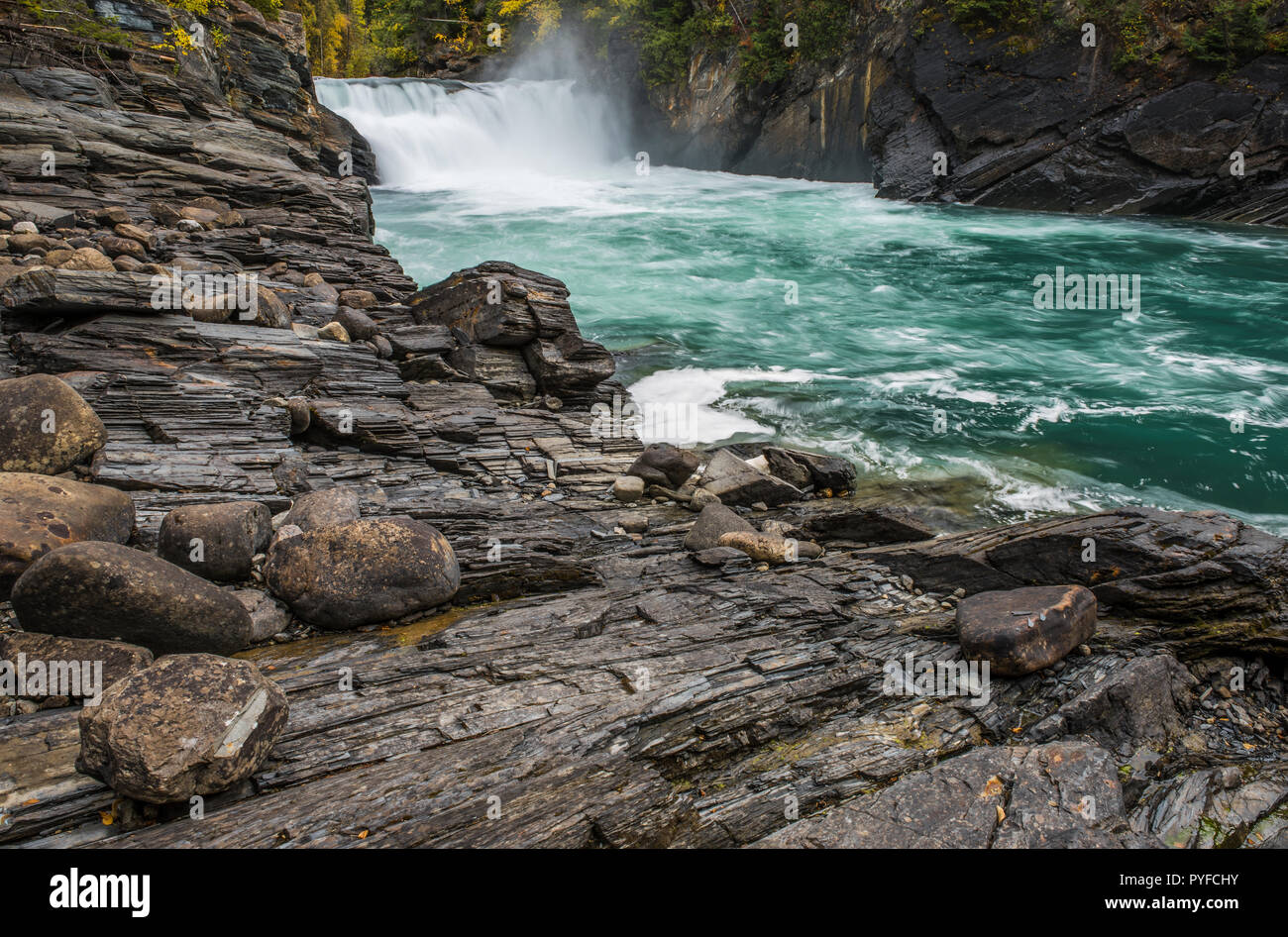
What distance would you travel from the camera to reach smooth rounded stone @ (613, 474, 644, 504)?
823 cm

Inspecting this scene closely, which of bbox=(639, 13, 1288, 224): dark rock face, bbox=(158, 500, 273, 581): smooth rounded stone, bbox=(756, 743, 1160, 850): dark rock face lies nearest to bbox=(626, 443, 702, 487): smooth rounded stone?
bbox=(158, 500, 273, 581): smooth rounded stone

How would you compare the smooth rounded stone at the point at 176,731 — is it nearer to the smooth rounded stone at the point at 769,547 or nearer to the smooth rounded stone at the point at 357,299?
the smooth rounded stone at the point at 769,547

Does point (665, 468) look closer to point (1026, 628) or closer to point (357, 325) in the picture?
point (1026, 628)

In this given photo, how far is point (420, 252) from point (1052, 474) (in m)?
17.1

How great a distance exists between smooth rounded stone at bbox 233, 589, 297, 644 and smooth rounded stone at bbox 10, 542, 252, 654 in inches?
15.7

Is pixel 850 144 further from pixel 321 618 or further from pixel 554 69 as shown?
pixel 321 618

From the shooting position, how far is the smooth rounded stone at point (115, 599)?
13.2 feet

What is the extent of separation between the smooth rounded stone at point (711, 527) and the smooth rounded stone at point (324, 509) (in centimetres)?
293

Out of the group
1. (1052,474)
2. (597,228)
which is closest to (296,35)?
(597,228)

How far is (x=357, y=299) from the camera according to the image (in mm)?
11711

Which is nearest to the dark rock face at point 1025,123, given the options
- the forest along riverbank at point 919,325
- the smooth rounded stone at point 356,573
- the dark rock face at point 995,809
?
the forest along riverbank at point 919,325

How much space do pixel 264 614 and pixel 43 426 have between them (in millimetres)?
2502

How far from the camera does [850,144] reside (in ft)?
109

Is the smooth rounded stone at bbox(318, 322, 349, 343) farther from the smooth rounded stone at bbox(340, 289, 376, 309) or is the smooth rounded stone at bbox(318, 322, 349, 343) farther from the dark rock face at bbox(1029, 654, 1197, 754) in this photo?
the dark rock face at bbox(1029, 654, 1197, 754)
